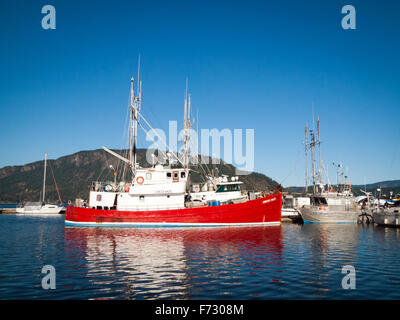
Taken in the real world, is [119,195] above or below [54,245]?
above

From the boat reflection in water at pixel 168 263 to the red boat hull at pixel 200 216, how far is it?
9.74 meters

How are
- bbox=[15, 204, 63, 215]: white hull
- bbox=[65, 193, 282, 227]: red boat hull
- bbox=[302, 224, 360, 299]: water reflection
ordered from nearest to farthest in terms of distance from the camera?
bbox=[302, 224, 360, 299]: water reflection
bbox=[65, 193, 282, 227]: red boat hull
bbox=[15, 204, 63, 215]: white hull

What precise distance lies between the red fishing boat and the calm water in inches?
464

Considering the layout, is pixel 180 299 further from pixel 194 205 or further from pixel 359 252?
pixel 194 205

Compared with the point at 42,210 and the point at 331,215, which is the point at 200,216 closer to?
the point at 331,215

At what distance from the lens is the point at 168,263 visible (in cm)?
1569

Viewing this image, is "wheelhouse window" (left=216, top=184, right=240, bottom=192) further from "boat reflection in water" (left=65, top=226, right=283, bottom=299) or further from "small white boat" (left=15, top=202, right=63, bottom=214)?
"small white boat" (left=15, top=202, right=63, bottom=214)

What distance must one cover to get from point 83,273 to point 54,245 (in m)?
10.9

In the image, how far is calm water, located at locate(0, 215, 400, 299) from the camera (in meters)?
10.9
